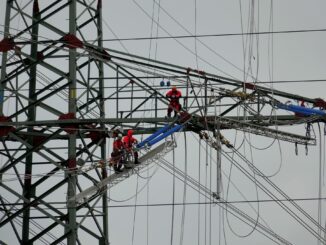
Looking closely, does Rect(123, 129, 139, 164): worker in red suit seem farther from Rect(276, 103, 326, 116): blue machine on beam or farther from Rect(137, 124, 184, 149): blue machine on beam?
Rect(276, 103, 326, 116): blue machine on beam

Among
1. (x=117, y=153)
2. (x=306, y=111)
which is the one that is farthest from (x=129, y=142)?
(x=306, y=111)

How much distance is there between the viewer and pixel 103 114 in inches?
2395

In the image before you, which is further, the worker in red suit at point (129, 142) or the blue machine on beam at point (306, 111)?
the blue machine on beam at point (306, 111)

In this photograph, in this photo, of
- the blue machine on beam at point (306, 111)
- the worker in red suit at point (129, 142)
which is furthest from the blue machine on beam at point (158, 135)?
the blue machine on beam at point (306, 111)

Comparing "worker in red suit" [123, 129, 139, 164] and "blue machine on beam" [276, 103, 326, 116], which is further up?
"blue machine on beam" [276, 103, 326, 116]

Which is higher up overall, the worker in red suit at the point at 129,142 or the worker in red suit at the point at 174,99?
the worker in red suit at the point at 174,99

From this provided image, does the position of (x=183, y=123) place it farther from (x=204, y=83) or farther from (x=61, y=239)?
(x=61, y=239)

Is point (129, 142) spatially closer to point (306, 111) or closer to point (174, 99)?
point (174, 99)

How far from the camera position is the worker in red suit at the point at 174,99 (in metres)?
56.8

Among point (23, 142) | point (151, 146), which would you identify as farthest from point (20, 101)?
point (151, 146)

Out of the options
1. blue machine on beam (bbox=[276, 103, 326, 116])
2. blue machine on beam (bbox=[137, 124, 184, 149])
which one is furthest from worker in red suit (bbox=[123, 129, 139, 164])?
blue machine on beam (bbox=[276, 103, 326, 116])

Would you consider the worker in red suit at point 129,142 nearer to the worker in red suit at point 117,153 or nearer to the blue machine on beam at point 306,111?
the worker in red suit at point 117,153

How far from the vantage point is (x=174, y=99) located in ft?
187

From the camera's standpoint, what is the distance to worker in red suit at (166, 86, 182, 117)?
56.8 metres
